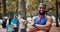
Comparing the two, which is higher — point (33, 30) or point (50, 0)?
point (50, 0)

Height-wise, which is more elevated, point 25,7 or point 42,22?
point 25,7

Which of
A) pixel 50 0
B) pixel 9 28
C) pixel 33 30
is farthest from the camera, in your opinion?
pixel 50 0

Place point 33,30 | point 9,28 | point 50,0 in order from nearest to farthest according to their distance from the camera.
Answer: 1. point 33,30
2. point 9,28
3. point 50,0

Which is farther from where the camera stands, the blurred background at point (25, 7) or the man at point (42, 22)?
the blurred background at point (25, 7)

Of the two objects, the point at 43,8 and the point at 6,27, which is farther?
the point at 6,27

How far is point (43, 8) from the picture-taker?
12.1 feet

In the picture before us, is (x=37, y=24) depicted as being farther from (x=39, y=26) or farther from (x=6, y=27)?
(x=6, y=27)

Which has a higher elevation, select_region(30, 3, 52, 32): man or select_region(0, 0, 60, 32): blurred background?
select_region(0, 0, 60, 32): blurred background

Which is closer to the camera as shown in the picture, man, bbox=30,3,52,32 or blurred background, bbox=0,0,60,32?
man, bbox=30,3,52,32

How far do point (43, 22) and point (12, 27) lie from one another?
814 centimetres

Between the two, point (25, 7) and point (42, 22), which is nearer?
point (42, 22)

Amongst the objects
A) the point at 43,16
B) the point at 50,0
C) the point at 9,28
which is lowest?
the point at 9,28

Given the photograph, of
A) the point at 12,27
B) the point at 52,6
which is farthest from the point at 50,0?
the point at 12,27

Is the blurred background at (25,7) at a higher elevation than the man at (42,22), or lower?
higher
